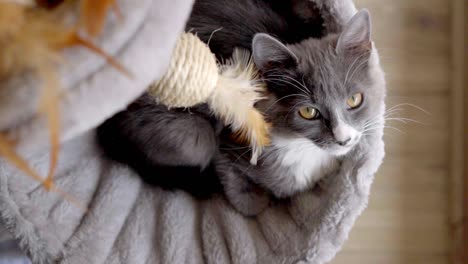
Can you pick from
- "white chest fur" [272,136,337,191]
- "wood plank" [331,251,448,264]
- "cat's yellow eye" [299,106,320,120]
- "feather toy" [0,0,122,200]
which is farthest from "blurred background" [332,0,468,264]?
"feather toy" [0,0,122,200]

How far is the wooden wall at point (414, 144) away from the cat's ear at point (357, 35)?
47 cm

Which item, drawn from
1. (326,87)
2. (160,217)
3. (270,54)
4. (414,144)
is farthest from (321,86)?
(414,144)

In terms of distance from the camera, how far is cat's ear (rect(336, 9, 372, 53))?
0.95 m

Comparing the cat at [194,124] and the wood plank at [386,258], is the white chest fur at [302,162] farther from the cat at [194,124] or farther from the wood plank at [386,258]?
the wood plank at [386,258]

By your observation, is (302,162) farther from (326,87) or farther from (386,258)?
(386,258)

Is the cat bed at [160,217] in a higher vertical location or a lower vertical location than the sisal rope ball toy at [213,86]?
lower

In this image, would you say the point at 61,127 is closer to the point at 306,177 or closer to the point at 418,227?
the point at 306,177

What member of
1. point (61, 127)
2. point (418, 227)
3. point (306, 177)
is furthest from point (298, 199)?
point (61, 127)

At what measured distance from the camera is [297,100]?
1011mm

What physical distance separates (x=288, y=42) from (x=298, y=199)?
379 millimetres

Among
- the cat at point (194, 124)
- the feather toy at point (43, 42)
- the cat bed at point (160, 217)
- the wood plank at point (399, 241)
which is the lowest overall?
the wood plank at point (399, 241)

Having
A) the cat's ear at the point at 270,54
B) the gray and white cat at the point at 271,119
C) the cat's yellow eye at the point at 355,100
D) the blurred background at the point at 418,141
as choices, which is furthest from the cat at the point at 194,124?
the blurred background at the point at 418,141

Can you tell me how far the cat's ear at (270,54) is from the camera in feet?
3.13

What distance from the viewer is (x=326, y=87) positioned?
3.26 ft
